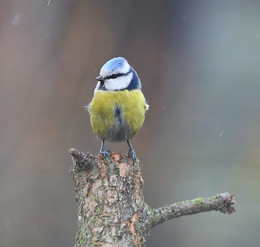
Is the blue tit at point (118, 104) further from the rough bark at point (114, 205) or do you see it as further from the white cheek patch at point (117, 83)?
the rough bark at point (114, 205)

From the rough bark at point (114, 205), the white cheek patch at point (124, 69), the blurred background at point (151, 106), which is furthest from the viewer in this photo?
the blurred background at point (151, 106)

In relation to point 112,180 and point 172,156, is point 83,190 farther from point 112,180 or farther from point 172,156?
point 172,156

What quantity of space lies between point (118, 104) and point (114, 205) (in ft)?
1.94

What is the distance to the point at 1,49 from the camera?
3340 millimetres

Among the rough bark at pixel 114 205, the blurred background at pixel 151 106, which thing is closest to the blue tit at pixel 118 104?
the rough bark at pixel 114 205

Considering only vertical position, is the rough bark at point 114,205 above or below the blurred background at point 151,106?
below

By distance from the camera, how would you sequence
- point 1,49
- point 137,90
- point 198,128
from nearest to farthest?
point 137,90
point 1,49
point 198,128

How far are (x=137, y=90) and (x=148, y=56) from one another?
4.34 feet

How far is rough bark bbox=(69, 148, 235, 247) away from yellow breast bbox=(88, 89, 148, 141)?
43cm

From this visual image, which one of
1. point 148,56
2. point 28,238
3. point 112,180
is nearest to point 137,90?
point 112,180

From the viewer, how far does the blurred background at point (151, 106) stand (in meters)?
3.36

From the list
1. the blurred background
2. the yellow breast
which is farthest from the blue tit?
the blurred background

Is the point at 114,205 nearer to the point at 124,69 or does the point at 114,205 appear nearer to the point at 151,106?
the point at 124,69

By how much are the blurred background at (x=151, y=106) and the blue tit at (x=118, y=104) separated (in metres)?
1.23
